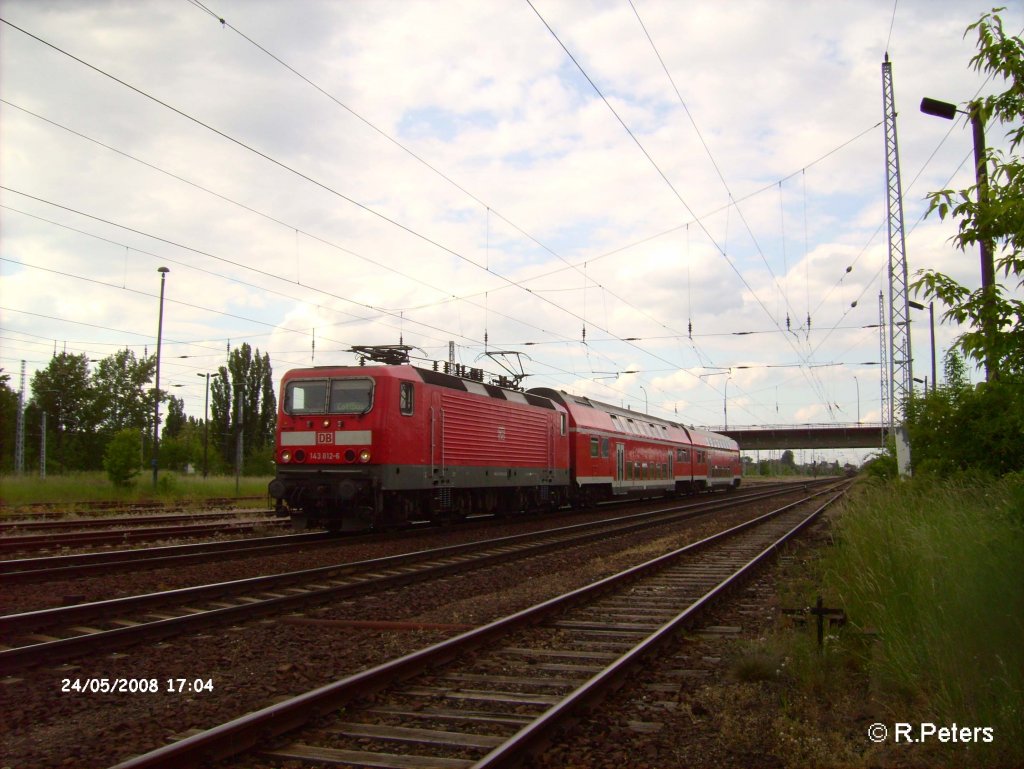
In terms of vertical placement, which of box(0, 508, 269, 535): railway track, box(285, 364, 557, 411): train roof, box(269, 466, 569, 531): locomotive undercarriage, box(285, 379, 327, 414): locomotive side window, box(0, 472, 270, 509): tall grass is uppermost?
box(285, 364, 557, 411): train roof

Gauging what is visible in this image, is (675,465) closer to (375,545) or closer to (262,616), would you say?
(375,545)

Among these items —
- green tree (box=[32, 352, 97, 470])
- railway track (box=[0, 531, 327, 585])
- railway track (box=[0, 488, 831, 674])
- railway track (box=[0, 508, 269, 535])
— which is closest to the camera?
railway track (box=[0, 488, 831, 674])

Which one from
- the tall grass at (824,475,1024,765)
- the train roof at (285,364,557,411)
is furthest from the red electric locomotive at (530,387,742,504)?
the tall grass at (824,475,1024,765)

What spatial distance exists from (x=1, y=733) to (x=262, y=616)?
3.72 metres

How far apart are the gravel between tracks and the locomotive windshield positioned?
15.8 feet

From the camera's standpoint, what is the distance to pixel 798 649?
676 centimetres

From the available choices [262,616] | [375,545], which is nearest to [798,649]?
[262,616]

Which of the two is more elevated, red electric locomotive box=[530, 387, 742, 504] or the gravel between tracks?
red electric locomotive box=[530, 387, 742, 504]

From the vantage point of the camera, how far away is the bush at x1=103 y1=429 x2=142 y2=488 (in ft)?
94.9

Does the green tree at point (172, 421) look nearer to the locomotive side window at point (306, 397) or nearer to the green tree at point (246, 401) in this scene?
the green tree at point (246, 401)

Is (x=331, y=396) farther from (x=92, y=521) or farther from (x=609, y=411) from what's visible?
(x=609, y=411)

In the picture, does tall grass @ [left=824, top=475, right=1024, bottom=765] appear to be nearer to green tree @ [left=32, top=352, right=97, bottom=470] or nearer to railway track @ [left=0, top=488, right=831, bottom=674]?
railway track @ [left=0, top=488, right=831, bottom=674]

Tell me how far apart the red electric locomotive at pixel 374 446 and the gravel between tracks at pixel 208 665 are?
3953 mm

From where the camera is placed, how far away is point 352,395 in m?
16.4
